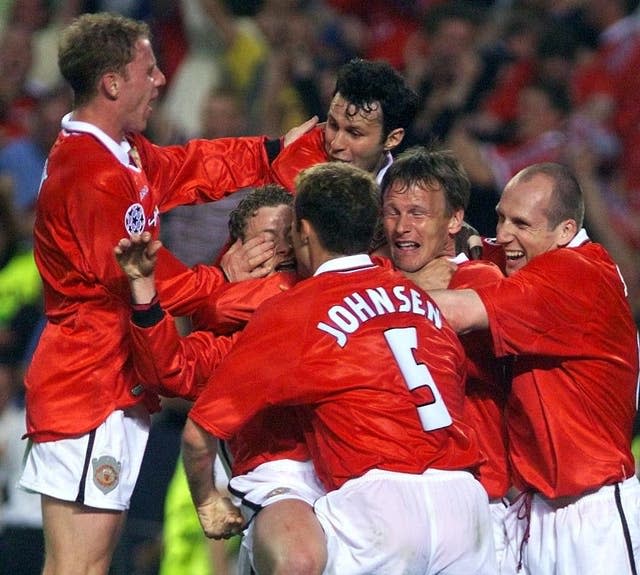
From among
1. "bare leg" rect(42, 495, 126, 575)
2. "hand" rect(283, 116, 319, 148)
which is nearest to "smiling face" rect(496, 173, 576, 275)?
"hand" rect(283, 116, 319, 148)

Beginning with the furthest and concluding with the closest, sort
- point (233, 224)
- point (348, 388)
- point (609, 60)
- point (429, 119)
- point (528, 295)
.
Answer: point (609, 60) → point (429, 119) → point (233, 224) → point (528, 295) → point (348, 388)

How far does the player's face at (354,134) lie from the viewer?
5773 millimetres

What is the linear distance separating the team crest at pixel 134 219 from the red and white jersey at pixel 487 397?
1070mm

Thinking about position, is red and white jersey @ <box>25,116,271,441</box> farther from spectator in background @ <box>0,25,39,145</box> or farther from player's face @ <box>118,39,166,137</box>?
spectator in background @ <box>0,25,39,145</box>

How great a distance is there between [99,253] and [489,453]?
1.50 metres

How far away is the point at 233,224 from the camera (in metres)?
5.88

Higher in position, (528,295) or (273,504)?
(528,295)

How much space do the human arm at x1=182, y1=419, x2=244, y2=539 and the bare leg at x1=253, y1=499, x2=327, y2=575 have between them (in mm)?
161

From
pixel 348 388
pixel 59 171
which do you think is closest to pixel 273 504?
pixel 348 388

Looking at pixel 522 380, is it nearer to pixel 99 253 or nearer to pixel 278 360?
pixel 278 360

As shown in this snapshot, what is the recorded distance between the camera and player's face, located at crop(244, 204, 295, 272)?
573 centimetres

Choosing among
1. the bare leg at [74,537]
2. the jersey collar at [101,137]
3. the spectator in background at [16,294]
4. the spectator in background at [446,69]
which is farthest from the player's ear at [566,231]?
the spectator in background at [16,294]

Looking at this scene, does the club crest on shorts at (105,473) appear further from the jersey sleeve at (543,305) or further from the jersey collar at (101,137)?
the jersey sleeve at (543,305)

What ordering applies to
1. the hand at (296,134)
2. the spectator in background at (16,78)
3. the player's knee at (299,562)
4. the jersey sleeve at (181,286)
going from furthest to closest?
the spectator in background at (16,78) → the hand at (296,134) → the jersey sleeve at (181,286) → the player's knee at (299,562)
